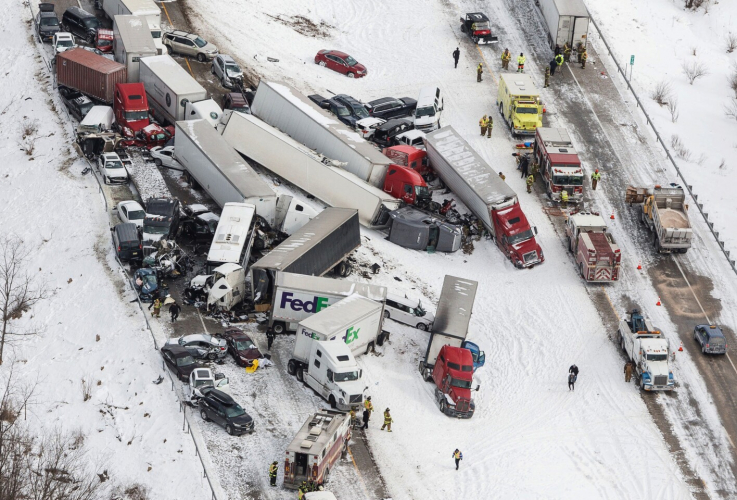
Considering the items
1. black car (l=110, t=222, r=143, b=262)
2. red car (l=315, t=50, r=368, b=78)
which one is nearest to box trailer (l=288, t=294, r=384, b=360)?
black car (l=110, t=222, r=143, b=262)

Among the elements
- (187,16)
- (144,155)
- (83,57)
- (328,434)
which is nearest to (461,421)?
(328,434)

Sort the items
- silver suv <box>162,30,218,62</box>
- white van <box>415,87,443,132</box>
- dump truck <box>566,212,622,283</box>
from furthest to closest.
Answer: silver suv <box>162,30,218,62</box>
white van <box>415,87,443,132</box>
dump truck <box>566,212,622,283</box>

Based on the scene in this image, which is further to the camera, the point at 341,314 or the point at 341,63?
the point at 341,63

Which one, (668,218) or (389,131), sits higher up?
(668,218)

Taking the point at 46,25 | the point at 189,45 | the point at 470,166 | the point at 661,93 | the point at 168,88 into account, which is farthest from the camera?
the point at 661,93

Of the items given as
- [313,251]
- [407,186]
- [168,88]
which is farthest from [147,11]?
[313,251]

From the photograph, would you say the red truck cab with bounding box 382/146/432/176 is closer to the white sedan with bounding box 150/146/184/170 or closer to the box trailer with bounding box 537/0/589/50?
the white sedan with bounding box 150/146/184/170

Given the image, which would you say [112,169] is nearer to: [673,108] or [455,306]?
[455,306]
